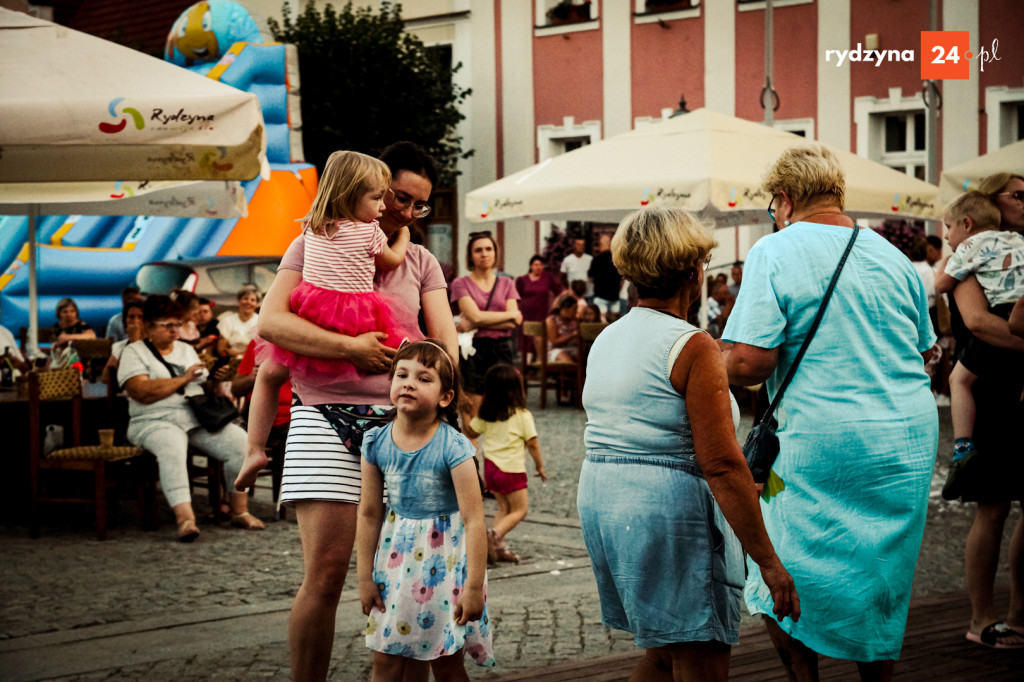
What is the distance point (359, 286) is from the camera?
3910 millimetres

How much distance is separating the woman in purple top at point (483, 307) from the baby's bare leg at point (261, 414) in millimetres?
5652

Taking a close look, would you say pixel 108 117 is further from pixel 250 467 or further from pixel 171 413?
pixel 250 467

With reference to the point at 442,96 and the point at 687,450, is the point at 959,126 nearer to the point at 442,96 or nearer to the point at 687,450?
the point at 442,96

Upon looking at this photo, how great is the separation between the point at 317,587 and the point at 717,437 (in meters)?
1.41

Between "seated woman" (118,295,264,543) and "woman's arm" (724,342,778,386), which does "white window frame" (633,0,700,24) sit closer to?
"seated woman" (118,295,264,543)

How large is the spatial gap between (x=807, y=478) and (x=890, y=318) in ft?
1.70

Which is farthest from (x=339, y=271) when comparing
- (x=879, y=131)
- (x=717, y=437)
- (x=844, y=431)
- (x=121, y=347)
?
(x=879, y=131)

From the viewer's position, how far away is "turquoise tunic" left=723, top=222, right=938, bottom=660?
3.58m

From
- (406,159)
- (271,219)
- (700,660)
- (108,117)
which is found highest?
(271,219)

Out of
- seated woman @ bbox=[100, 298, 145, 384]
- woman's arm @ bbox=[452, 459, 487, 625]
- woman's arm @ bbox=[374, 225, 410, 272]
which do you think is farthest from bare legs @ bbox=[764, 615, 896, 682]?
seated woman @ bbox=[100, 298, 145, 384]

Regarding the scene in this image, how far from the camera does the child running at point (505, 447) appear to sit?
723 centimetres

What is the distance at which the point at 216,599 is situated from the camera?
6402 mm

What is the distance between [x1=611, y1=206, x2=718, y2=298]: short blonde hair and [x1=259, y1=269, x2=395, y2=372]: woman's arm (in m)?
0.88

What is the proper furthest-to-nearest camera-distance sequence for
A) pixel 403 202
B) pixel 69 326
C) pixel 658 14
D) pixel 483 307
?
1. pixel 658 14
2. pixel 69 326
3. pixel 483 307
4. pixel 403 202
